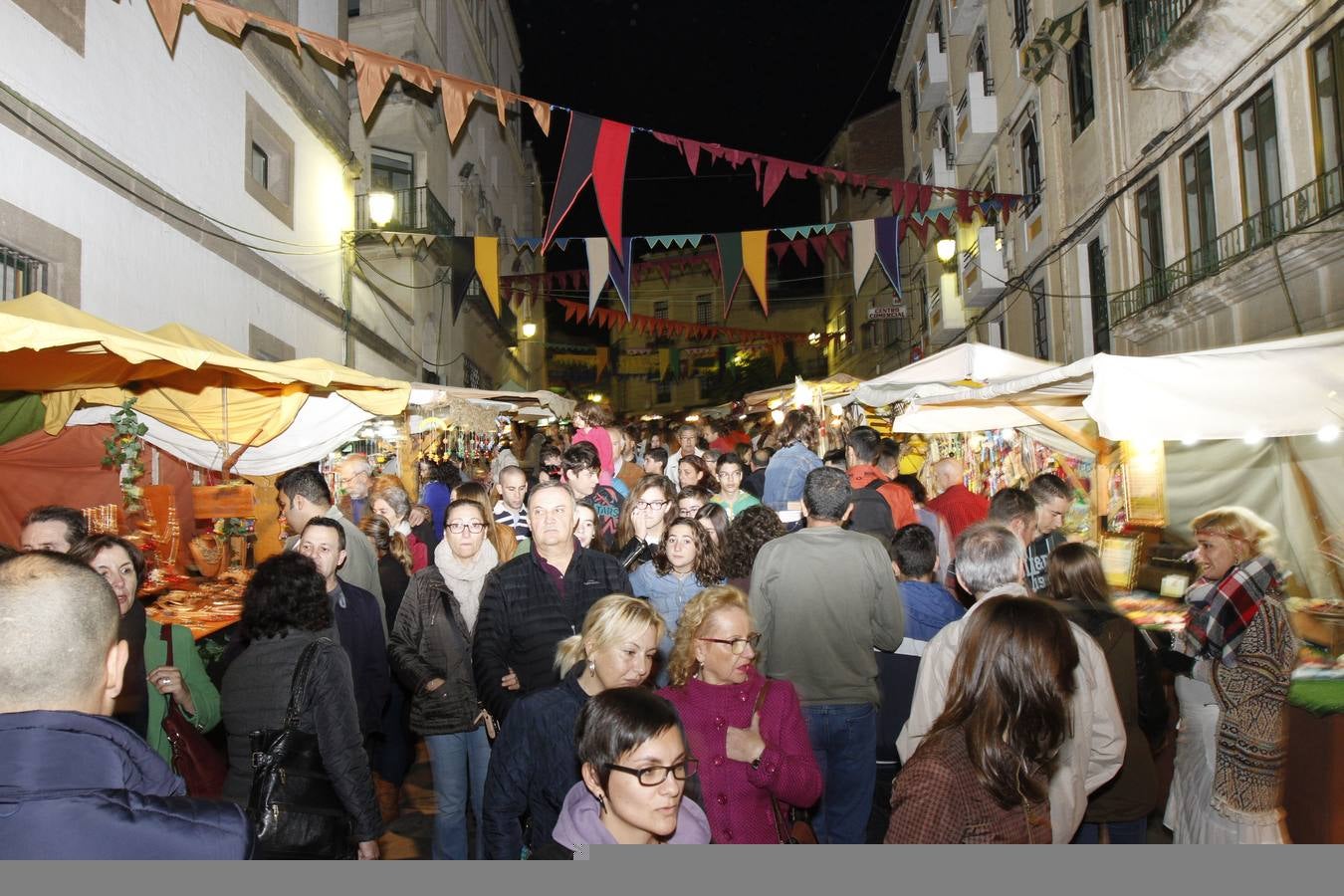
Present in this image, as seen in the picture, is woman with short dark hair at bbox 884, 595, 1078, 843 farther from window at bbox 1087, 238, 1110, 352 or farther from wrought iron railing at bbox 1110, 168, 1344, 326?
window at bbox 1087, 238, 1110, 352

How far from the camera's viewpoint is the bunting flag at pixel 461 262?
15.7m

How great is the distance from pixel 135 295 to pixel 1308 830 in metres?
10.9

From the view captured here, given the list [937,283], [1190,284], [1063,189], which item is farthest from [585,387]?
[1190,284]

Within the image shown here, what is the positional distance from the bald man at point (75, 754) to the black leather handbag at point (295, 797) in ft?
4.15

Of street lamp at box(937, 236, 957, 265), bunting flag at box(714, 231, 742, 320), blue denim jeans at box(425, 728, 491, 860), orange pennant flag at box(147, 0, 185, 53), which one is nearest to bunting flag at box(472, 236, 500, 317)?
bunting flag at box(714, 231, 742, 320)

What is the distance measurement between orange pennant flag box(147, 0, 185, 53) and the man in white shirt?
10376mm

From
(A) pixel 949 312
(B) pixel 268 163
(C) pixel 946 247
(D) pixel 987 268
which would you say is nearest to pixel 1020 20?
(C) pixel 946 247

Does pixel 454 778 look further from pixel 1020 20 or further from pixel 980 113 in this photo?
pixel 980 113

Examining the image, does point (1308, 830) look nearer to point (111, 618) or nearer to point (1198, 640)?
point (1198, 640)

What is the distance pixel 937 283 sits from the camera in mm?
26922

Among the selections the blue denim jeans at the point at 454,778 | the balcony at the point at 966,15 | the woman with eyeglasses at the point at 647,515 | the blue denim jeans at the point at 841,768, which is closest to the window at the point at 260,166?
the woman with eyeglasses at the point at 647,515

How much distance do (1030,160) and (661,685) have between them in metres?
17.2

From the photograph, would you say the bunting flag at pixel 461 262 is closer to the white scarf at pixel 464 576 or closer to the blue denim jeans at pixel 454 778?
the white scarf at pixel 464 576

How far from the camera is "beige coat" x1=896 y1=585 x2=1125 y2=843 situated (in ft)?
9.46
